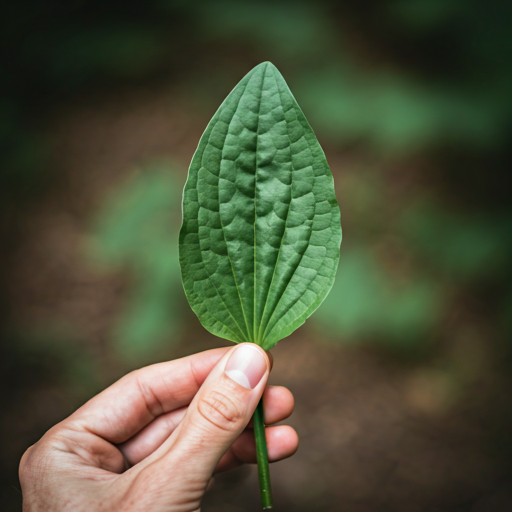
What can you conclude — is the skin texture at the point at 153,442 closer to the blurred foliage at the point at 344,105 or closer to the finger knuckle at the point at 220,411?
the finger knuckle at the point at 220,411

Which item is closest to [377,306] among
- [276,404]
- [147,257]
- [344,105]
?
[276,404]

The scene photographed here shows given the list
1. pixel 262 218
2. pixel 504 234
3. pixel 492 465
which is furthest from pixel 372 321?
pixel 262 218

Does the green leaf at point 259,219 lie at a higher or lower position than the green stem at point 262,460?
higher

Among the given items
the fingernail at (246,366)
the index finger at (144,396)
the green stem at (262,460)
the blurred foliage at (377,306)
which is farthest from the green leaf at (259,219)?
the blurred foliage at (377,306)

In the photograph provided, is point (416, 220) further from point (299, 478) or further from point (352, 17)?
point (299, 478)

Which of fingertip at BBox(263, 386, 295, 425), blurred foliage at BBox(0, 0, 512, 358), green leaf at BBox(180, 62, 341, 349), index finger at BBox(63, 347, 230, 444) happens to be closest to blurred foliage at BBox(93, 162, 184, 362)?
blurred foliage at BBox(0, 0, 512, 358)

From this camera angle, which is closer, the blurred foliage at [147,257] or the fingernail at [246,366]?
the fingernail at [246,366]
